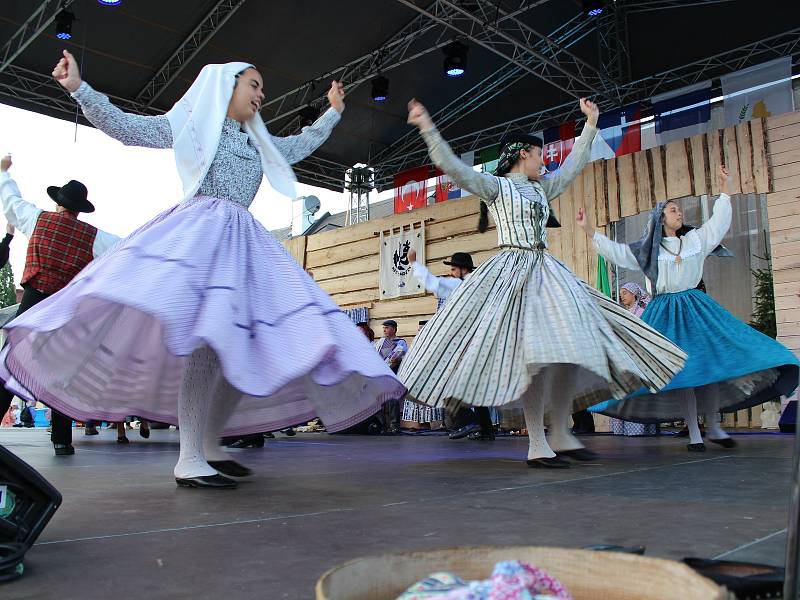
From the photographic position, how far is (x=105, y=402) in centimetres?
234

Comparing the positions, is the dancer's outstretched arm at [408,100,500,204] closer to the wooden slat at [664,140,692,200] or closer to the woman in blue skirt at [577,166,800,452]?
the woman in blue skirt at [577,166,800,452]

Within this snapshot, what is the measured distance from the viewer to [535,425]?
2867 millimetres

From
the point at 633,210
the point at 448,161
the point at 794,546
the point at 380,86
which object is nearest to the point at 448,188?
the point at 380,86

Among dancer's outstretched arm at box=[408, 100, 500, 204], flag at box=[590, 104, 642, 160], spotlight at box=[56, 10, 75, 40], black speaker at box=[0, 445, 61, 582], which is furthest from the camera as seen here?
flag at box=[590, 104, 642, 160]

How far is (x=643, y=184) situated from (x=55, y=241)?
626 cm

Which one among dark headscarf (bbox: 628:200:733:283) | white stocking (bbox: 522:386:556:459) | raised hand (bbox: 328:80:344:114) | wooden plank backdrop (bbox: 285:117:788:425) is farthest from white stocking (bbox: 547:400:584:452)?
wooden plank backdrop (bbox: 285:117:788:425)

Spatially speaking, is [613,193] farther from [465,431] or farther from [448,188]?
[465,431]

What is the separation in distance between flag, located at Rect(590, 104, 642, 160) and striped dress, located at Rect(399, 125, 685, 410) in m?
5.12

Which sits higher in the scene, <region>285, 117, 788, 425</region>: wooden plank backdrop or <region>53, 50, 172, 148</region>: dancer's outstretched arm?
<region>285, 117, 788, 425</region>: wooden plank backdrop

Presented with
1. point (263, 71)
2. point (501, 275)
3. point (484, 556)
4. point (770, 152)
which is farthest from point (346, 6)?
point (484, 556)

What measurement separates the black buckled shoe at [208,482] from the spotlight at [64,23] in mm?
7013

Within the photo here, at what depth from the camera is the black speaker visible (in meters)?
1.01

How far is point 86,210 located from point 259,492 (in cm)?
247

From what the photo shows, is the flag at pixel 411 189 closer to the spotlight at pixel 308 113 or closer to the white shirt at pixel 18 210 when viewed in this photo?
the spotlight at pixel 308 113
